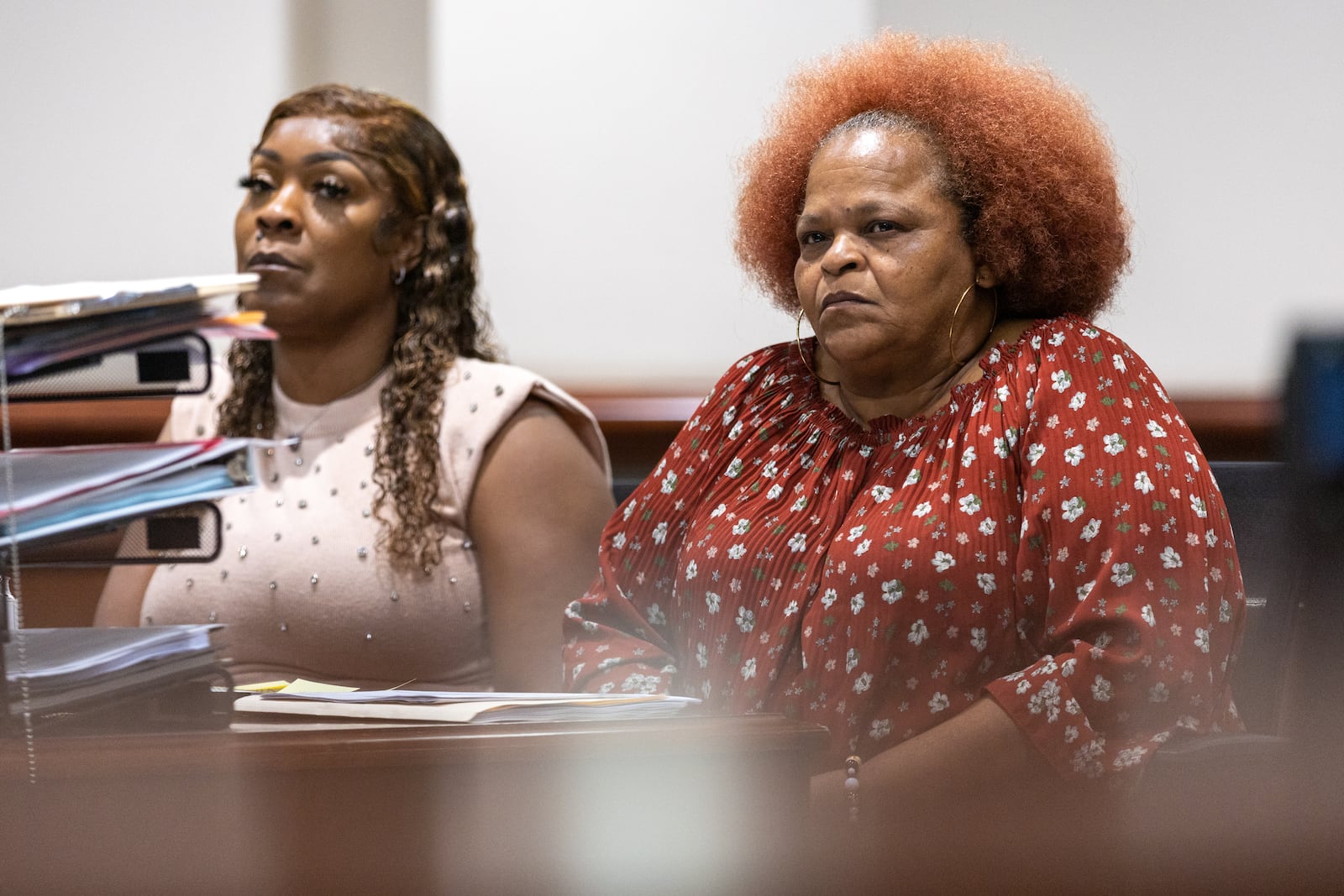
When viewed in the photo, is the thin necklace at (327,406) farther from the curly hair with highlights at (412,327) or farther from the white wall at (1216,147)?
the white wall at (1216,147)

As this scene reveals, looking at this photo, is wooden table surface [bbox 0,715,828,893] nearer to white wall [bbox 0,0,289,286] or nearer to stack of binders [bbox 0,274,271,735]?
stack of binders [bbox 0,274,271,735]

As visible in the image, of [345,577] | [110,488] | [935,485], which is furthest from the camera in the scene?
[345,577]

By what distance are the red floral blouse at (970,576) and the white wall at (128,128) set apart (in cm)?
95

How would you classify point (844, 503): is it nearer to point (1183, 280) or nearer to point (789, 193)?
point (789, 193)

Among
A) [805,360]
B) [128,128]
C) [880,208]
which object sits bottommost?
[805,360]

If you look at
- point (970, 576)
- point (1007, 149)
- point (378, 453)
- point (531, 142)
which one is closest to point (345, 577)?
point (378, 453)

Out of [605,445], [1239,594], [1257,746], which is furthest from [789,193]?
[1257,746]

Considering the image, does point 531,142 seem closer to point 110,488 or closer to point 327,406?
point 327,406

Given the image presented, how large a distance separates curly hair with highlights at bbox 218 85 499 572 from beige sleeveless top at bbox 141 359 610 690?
0.08 feet

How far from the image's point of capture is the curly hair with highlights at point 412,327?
67.9 inches

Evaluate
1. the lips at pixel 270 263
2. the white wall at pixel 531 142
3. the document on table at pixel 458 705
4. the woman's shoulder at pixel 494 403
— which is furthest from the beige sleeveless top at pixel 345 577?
the document on table at pixel 458 705

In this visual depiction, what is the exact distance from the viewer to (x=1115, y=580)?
115cm

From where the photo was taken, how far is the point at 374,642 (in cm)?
170

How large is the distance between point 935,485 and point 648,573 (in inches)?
13.9
